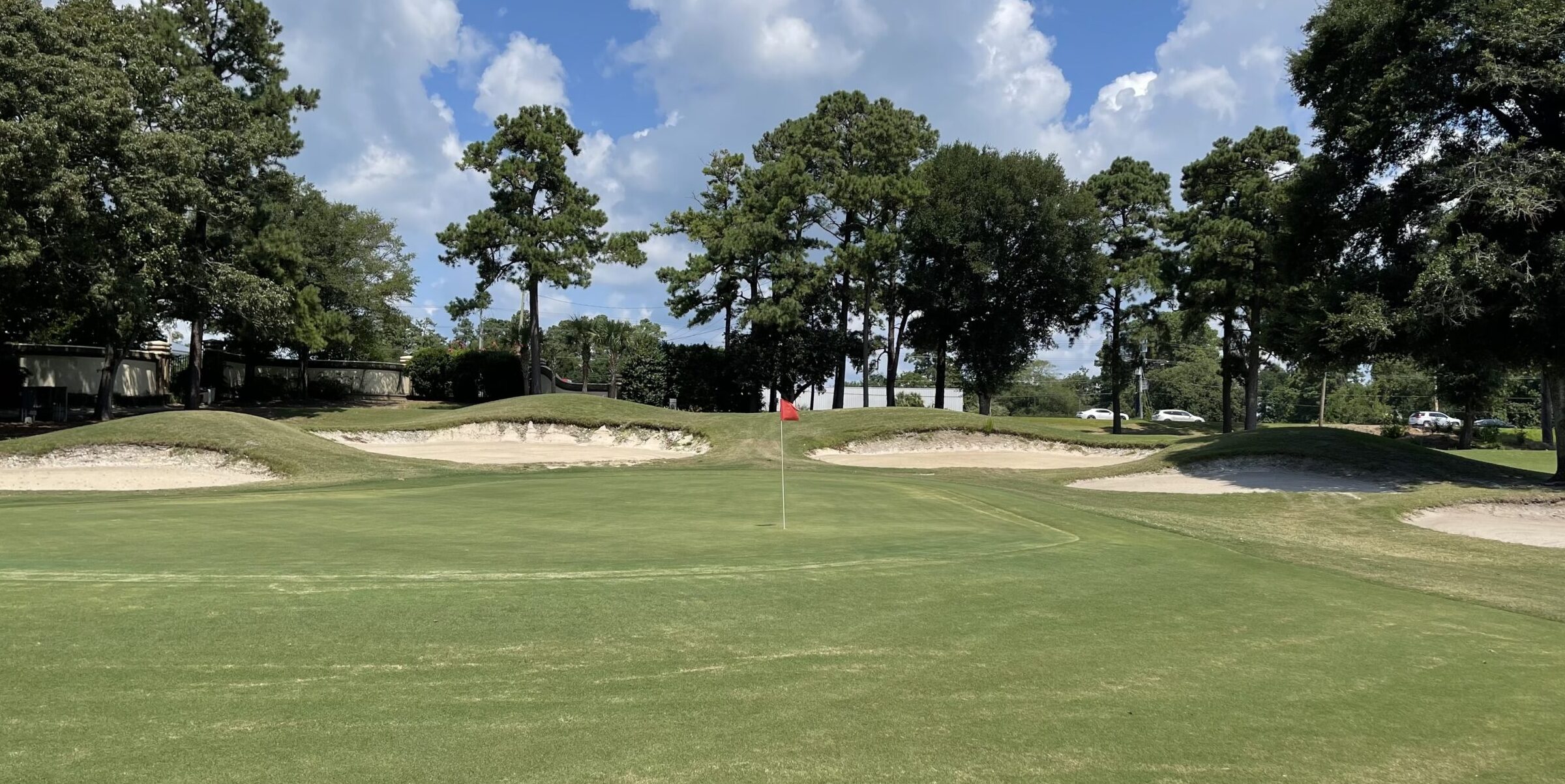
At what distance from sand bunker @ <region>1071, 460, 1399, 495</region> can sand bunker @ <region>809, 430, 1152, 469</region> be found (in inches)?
174

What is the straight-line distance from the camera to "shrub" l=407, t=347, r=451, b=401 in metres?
53.7

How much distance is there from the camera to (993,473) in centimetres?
2606

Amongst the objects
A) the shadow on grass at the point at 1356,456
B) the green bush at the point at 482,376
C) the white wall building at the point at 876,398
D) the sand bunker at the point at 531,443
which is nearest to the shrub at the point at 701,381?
the green bush at the point at 482,376

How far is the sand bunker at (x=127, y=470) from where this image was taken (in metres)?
20.9

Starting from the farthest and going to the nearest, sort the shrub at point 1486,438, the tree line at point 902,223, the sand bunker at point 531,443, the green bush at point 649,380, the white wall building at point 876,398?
the white wall building at point 876,398 → the green bush at point 649,380 → the shrub at point 1486,438 → the sand bunker at point 531,443 → the tree line at point 902,223

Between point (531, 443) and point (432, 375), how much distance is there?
24.5 m

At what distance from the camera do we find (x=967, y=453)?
32344 mm

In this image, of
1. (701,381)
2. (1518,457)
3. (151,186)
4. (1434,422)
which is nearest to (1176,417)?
(1434,422)

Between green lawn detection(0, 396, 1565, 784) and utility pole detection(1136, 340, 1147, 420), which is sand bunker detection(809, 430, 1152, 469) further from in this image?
utility pole detection(1136, 340, 1147, 420)

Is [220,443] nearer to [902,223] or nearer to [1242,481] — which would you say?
[1242,481]

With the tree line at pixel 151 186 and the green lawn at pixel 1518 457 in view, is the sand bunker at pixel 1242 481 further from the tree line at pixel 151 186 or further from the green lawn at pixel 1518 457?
the tree line at pixel 151 186

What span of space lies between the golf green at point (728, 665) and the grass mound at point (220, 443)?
12970 mm

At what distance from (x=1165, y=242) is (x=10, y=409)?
195ft

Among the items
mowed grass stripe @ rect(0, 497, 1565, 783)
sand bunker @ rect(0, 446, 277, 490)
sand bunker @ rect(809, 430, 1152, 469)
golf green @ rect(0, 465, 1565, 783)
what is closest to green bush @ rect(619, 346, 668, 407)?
sand bunker @ rect(809, 430, 1152, 469)
